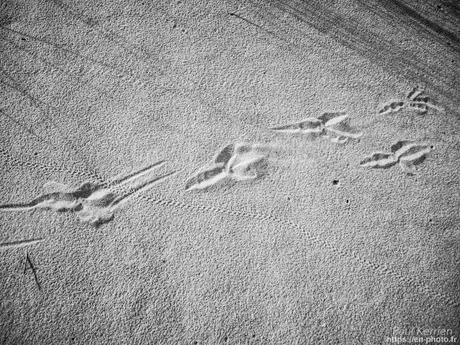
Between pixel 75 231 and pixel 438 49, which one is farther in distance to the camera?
pixel 438 49

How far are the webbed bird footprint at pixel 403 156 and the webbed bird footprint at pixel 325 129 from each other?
0.59ft

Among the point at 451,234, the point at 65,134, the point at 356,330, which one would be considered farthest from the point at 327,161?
the point at 65,134

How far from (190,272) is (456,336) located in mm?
1592

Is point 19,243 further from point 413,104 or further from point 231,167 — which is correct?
point 413,104

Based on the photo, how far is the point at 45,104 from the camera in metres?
2.08

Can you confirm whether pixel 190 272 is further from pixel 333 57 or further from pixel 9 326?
pixel 333 57

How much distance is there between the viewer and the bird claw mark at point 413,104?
7.11ft

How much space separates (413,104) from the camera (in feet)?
7.13

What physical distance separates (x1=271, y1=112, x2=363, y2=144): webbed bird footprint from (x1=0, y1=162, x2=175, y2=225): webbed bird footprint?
102 cm

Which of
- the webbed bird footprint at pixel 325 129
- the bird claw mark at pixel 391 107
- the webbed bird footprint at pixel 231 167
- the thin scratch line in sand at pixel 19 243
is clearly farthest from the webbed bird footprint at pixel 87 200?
the bird claw mark at pixel 391 107

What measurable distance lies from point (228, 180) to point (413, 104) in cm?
129

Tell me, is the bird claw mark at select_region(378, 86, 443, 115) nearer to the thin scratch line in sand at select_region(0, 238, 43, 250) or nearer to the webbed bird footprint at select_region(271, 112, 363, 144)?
the webbed bird footprint at select_region(271, 112, 363, 144)

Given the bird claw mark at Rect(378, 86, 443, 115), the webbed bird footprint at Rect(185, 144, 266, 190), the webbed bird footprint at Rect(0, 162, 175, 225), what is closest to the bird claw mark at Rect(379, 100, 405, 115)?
the bird claw mark at Rect(378, 86, 443, 115)

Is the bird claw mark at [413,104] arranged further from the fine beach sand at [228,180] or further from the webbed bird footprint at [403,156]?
the webbed bird footprint at [403,156]
